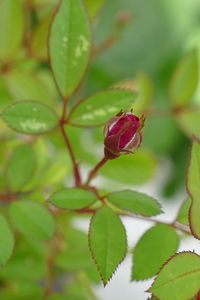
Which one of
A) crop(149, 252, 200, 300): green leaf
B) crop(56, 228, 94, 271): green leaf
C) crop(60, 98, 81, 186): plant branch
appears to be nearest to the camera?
crop(149, 252, 200, 300): green leaf

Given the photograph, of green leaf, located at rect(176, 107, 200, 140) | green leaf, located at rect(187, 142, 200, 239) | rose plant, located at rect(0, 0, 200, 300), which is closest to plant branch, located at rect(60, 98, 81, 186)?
rose plant, located at rect(0, 0, 200, 300)

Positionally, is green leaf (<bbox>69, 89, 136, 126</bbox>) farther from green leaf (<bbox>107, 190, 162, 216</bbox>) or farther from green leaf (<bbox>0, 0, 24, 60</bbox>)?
green leaf (<bbox>0, 0, 24, 60</bbox>)

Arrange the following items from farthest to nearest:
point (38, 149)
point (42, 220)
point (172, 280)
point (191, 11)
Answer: point (191, 11), point (38, 149), point (42, 220), point (172, 280)

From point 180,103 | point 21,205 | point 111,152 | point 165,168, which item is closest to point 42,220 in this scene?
point 21,205

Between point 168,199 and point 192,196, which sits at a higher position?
point 192,196

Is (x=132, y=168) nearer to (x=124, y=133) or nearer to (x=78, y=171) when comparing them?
(x=78, y=171)

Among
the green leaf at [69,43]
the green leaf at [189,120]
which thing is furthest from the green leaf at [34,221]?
the green leaf at [189,120]

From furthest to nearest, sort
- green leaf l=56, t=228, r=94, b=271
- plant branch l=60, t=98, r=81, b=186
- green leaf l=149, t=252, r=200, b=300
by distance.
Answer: green leaf l=56, t=228, r=94, b=271 → plant branch l=60, t=98, r=81, b=186 → green leaf l=149, t=252, r=200, b=300

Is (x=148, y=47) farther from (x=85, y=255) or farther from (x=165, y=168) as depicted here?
(x=85, y=255)
